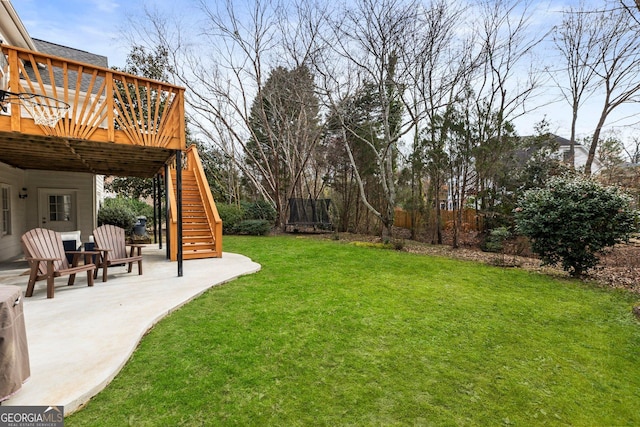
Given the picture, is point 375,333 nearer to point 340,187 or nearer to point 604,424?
point 604,424

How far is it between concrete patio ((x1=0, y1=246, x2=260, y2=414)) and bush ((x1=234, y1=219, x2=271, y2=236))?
6292mm

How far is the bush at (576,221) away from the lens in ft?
18.4

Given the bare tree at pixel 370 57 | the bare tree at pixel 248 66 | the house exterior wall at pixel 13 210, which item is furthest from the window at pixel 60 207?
the bare tree at pixel 370 57

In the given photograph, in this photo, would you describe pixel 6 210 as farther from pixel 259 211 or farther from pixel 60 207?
pixel 259 211

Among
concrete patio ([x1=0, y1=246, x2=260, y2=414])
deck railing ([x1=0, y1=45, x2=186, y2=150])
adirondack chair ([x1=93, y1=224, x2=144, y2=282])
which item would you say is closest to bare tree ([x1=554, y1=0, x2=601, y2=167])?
deck railing ([x1=0, y1=45, x2=186, y2=150])

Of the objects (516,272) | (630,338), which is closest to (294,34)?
(516,272)

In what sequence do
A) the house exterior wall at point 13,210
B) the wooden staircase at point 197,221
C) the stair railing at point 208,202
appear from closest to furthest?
1. the house exterior wall at point 13,210
2. the wooden staircase at point 197,221
3. the stair railing at point 208,202

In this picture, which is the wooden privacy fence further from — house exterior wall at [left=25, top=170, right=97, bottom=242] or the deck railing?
house exterior wall at [left=25, top=170, right=97, bottom=242]

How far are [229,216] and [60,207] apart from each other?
5.50 meters

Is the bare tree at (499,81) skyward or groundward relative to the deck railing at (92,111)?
skyward

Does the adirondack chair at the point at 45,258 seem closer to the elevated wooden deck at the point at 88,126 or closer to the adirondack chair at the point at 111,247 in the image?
the adirondack chair at the point at 111,247

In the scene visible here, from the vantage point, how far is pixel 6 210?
7.23 metres
